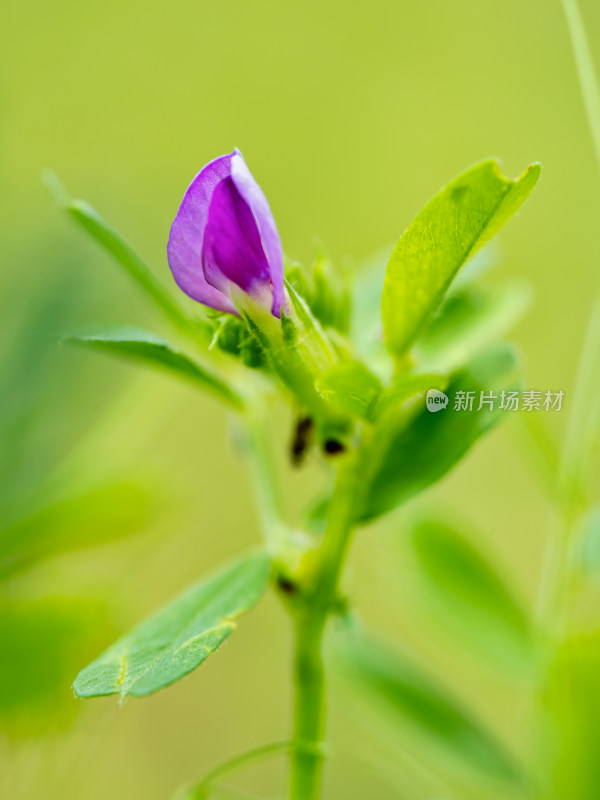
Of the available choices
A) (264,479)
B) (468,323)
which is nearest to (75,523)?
(264,479)

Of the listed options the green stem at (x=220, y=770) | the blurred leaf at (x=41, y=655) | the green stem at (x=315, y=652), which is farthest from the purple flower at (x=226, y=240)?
the blurred leaf at (x=41, y=655)

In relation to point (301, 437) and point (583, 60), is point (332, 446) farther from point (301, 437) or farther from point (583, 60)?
point (583, 60)

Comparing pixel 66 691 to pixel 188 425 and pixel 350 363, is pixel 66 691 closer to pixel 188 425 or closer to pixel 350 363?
pixel 350 363

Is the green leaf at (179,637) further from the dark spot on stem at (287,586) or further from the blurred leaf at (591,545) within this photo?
the blurred leaf at (591,545)

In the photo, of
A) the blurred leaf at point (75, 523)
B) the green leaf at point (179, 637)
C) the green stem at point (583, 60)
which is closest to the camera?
the green leaf at point (179, 637)

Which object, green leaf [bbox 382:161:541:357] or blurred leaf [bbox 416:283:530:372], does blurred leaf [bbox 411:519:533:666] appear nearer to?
blurred leaf [bbox 416:283:530:372]
